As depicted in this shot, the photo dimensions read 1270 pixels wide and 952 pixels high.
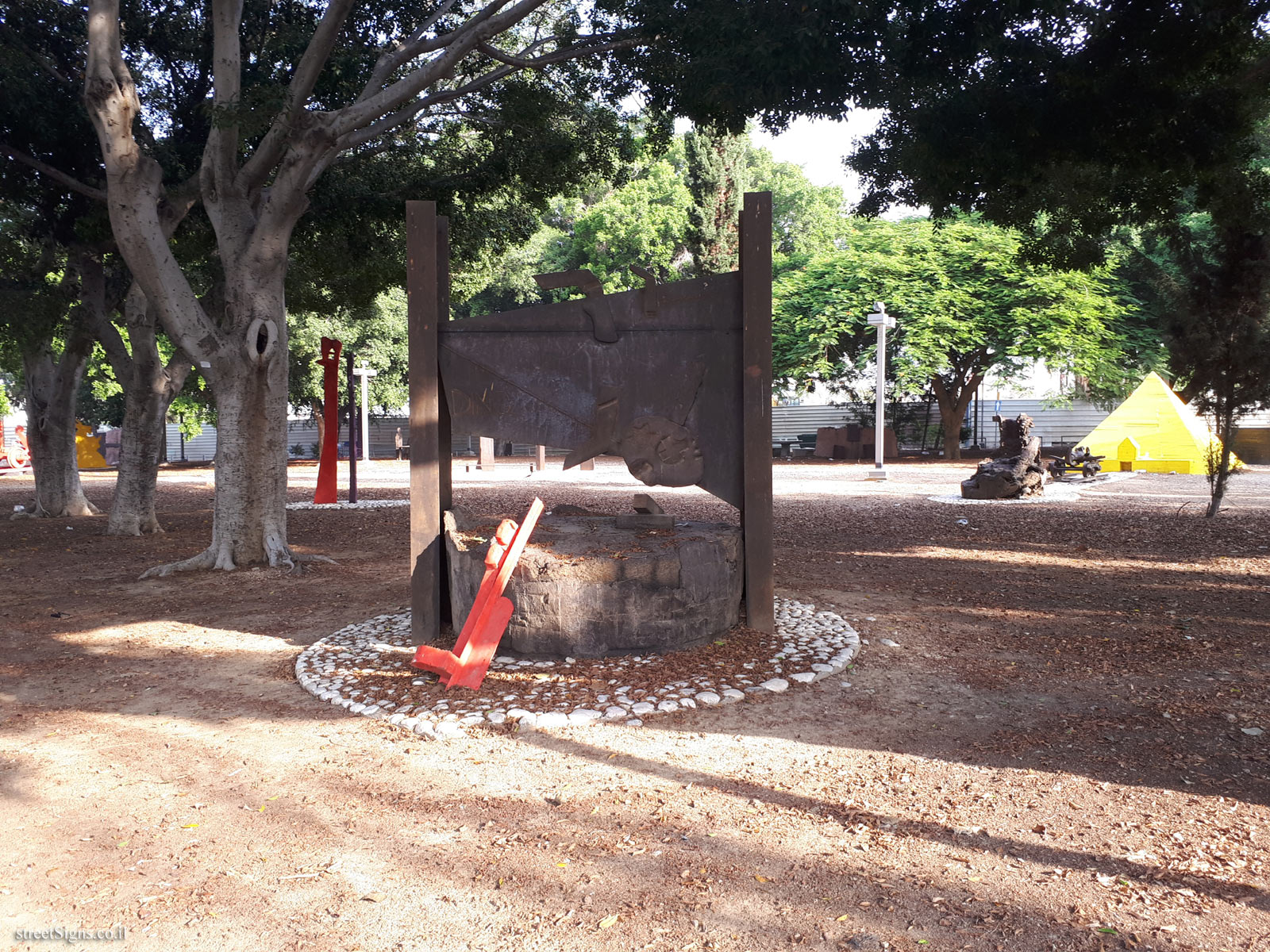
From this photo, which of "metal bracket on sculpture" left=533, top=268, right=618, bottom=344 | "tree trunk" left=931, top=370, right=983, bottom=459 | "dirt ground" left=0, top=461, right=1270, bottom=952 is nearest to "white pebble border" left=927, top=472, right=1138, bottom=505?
"dirt ground" left=0, top=461, right=1270, bottom=952

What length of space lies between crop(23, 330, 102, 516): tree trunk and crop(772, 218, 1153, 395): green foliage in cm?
1935

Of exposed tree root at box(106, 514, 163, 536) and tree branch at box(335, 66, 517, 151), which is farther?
exposed tree root at box(106, 514, 163, 536)

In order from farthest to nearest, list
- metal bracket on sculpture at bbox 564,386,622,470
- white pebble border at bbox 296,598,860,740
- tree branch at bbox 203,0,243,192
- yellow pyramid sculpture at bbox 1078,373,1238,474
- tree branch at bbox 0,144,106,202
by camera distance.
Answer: yellow pyramid sculpture at bbox 1078,373,1238,474 → tree branch at bbox 0,144,106,202 → tree branch at bbox 203,0,243,192 → metal bracket on sculpture at bbox 564,386,622,470 → white pebble border at bbox 296,598,860,740

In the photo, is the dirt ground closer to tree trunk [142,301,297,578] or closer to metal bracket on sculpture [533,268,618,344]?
tree trunk [142,301,297,578]

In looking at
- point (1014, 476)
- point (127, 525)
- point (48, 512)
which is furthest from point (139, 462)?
point (1014, 476)

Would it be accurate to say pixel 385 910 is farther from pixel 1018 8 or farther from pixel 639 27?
pixel 639 27

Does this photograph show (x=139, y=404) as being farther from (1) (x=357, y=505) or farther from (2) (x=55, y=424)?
(1) (x=357, y=505)

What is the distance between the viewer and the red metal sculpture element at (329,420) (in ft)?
39.2

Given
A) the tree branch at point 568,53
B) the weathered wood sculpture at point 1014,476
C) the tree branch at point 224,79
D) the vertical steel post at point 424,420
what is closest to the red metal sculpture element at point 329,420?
the tree branch at point 224,79

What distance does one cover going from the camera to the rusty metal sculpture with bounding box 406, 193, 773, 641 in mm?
5793

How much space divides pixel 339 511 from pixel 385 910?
42.3 feet

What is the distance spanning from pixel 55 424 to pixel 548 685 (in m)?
12.2

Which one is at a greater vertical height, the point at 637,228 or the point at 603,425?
the point at 637,228

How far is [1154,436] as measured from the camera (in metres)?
22.8
